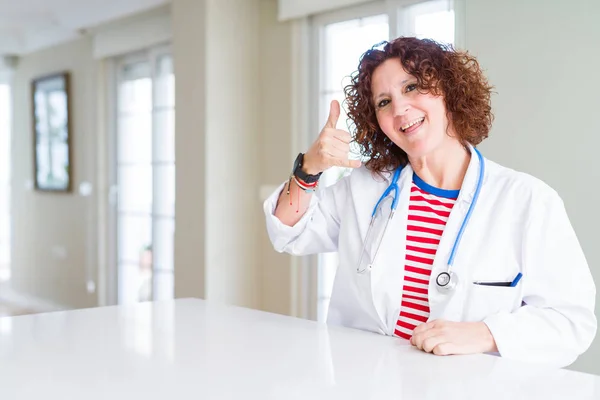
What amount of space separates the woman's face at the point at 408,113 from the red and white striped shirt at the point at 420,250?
126 mm

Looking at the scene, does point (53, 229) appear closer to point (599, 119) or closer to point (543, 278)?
point (599, 119)

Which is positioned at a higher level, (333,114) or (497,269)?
(333,114)

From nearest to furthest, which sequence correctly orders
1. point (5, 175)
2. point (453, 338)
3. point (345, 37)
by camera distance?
point (453, 338) < point (345, 37) < point (5, 175)

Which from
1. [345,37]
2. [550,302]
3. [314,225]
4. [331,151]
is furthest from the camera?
[345,37]

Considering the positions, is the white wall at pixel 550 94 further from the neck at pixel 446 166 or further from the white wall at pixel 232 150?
the white wall at pixel 232 150

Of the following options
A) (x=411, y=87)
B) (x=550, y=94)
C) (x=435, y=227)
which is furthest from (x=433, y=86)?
(x=550, y=94)

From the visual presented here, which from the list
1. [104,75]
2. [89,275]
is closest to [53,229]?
[89,275]

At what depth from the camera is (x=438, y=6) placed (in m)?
3.24

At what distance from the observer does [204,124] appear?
3873mm

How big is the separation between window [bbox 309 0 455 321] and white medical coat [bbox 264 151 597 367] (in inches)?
71.5

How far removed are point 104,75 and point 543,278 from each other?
15.3 feet

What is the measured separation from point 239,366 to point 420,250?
0.61m

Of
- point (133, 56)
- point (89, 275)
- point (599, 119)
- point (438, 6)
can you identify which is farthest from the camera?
point (89, 275)

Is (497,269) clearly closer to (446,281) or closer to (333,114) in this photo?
(446,281)
